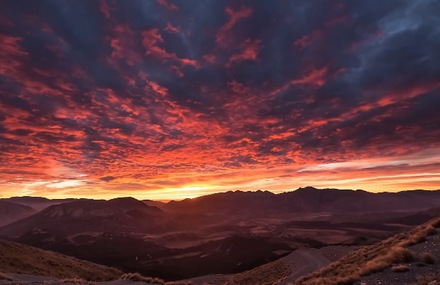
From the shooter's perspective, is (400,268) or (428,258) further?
(428,258)

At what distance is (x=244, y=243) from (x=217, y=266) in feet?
161

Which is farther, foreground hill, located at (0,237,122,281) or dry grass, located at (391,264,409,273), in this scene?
foreground hill, located at (0,237,122,281)

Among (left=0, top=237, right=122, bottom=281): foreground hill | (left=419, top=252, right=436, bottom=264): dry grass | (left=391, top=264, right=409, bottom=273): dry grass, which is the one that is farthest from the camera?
(left=0, top=237, right=122, bottom=281): foreground hill

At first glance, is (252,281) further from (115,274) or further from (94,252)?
(94,252)

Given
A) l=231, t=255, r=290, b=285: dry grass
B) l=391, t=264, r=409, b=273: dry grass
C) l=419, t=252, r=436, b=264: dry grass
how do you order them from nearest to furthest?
l=391, t=264, r=409, b=273: dry grass < l=419, t=252, r=436, b=264: dry grass < l=231, t=255, r=290, b=285: dry grass

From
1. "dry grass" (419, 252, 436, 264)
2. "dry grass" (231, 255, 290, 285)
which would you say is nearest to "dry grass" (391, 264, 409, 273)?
"dry grass" (419, 252, 436, 264)

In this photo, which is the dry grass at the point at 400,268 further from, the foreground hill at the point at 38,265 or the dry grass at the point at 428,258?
the foreground hill at the point at 38,265

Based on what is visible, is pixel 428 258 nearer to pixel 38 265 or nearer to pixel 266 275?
pixel 266 275

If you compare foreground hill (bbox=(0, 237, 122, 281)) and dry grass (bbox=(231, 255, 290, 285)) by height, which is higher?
foreground hill (bbox=(0, 237, 122, 281))

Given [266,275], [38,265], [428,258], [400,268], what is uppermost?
[428,258]

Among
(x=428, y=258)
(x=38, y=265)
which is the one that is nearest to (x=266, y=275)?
(x=38, y=265)

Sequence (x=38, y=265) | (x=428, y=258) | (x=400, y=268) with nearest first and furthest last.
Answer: (x=400, y=268) → (x=428, y=258) → (x=38, y=265)

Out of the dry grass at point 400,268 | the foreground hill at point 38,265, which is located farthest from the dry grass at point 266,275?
the dry grass at point 400,268

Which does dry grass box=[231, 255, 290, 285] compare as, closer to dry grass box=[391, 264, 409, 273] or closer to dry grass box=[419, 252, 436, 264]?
dry grass box=[419, 252, 436, 264]
